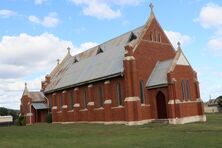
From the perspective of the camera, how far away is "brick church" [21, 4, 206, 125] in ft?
129

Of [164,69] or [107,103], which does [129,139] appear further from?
[107,103]

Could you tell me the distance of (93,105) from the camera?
4666cm

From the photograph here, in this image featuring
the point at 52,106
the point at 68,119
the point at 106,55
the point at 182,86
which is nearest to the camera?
the point at 182,86

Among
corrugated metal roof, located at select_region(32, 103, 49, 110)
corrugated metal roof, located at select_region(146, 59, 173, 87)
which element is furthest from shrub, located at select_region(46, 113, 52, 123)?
corrugated metal roof, located at select_region(146, 59, 173, 87)

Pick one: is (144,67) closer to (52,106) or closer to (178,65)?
(178,65)

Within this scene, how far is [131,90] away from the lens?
3931 cm

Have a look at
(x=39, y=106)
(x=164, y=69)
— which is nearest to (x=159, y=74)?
(x=164, y=69)

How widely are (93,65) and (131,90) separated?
42.4 feet

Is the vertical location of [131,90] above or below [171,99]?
above

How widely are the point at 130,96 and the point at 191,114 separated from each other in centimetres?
817

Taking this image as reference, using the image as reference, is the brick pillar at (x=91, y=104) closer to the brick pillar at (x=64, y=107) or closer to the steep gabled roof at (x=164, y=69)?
the brick pillar at (x=64, y=107)

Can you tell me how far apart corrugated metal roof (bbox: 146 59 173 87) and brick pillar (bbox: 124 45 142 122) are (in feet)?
7.85

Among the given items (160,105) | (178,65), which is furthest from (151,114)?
(178,65)

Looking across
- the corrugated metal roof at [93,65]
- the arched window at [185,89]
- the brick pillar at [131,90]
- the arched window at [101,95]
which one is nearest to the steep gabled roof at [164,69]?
the arched window at [185,89]
